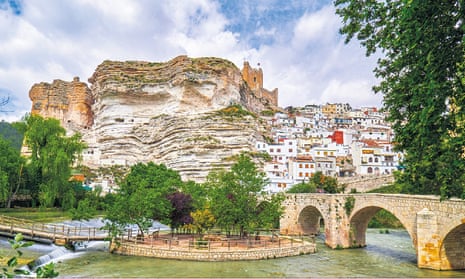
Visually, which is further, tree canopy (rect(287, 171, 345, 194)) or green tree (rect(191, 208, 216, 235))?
tree canopy (rect(287, 171, 345, 194))

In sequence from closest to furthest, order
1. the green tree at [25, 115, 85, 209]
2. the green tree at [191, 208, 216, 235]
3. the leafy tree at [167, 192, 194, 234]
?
the green tree at [191, 208, 216, 235] < the leafy tree at [167, 192, 194, 234] < the green tree at [25, 115, 85, 209]

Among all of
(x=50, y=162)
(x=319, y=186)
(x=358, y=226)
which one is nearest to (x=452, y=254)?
(x=358, y=226)

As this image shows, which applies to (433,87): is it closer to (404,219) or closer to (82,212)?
(404,219)

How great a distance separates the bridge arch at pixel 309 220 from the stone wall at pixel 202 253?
9.52 metres

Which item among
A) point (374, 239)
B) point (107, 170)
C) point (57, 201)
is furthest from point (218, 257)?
point (107, 170)

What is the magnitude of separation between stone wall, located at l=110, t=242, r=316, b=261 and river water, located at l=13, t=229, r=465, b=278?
519mm

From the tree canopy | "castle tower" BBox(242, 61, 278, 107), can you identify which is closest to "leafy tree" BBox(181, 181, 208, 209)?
the tree canopy

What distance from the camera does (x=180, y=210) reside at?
84.2 feet

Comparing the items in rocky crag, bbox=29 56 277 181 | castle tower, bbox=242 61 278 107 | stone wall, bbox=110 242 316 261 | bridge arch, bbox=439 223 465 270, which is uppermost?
castle tower, bbox=242 61 278 107

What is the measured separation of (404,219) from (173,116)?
60.5 meters

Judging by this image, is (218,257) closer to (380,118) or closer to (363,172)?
(363,172)

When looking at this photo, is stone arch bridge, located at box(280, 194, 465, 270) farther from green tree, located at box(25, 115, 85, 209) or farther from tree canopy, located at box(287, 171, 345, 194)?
green tree, located at box(25, 115, 85, 209)

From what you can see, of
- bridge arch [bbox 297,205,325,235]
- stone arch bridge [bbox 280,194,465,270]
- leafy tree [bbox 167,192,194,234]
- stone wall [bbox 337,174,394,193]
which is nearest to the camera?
stone arch bridge [bbox 280,194,465,270]

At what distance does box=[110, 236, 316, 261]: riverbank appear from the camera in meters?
19.7
